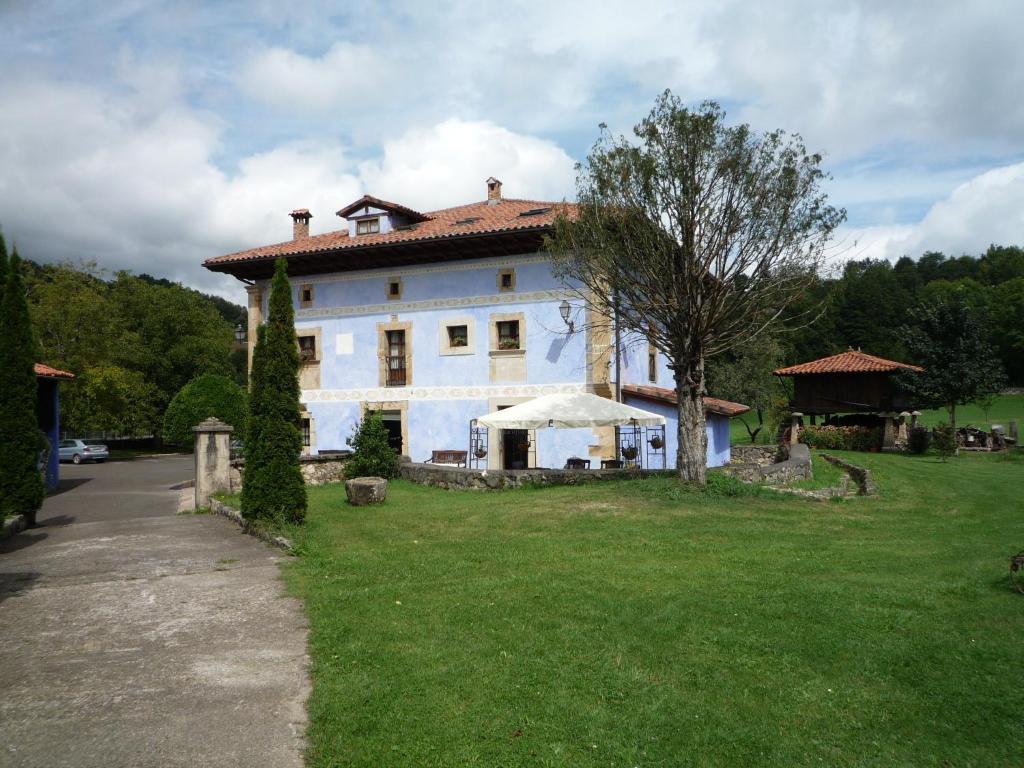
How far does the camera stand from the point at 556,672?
5098mm

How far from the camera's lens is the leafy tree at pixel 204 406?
2946 cm

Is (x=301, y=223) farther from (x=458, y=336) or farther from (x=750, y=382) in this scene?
(x=750, y=382)

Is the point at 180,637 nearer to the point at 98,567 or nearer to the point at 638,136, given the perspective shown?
the point at 98,567

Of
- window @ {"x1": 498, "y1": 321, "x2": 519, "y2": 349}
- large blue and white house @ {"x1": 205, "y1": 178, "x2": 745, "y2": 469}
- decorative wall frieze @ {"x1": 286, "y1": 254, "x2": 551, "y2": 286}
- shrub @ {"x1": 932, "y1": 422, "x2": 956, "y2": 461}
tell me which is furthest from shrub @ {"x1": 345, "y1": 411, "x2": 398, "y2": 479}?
shrub @ {"x1": 932, "y1": 422, "x2": 956, "y2": 461}

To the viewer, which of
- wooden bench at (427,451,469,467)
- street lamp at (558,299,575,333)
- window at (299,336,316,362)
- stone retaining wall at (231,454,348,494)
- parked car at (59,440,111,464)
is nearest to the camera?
stone retaining wall at (231,454,348,494)

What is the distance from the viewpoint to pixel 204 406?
29391mm

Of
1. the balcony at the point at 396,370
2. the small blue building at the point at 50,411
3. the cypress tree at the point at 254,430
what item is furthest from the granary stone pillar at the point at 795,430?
the small blue building at the point at 50,411

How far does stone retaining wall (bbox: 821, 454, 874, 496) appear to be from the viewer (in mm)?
15677

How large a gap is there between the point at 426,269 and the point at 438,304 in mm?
1237

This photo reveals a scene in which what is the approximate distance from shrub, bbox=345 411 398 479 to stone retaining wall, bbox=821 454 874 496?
11.5 metres

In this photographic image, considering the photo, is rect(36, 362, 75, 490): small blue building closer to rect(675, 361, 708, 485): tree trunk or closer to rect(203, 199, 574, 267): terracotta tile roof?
rect(203, 199, 574, 267): terracotta tile roof

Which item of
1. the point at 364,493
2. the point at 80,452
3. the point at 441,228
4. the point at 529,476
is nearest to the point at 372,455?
the point at 364,493

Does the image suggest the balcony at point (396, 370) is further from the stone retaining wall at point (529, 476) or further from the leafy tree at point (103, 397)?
the leafy tree at point (103, 397)

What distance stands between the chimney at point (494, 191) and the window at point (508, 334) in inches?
252
